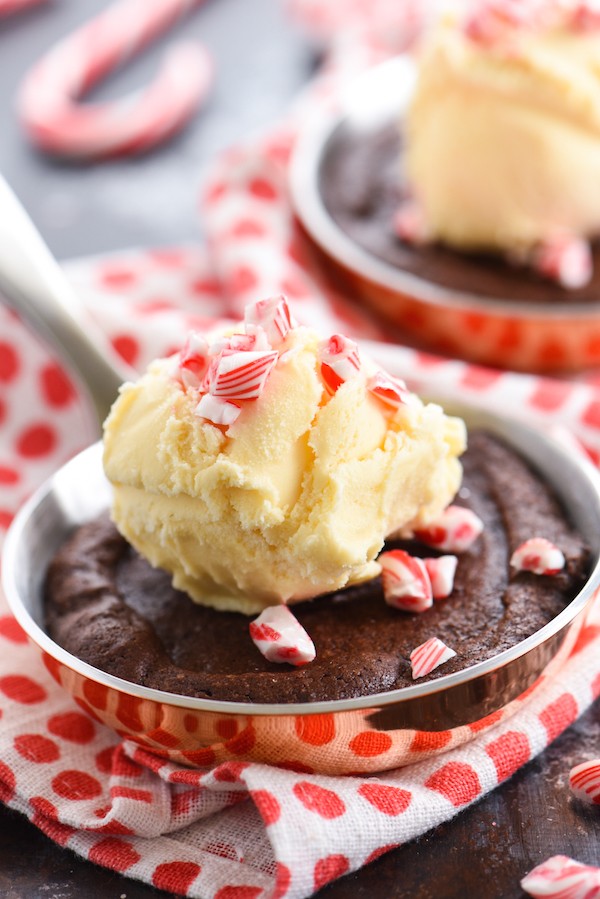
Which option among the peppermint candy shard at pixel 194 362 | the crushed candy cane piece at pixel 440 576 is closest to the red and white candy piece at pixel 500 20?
the peppermint candy shard at pixel 194 362

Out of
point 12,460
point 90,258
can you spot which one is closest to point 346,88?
point 90,258

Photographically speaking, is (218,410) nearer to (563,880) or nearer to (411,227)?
(563,880)

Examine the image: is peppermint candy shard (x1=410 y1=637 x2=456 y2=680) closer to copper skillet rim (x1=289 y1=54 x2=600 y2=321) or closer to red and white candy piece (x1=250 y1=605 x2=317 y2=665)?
red and white candy piece (x1=250 y1=605 x2=317 y2=665)

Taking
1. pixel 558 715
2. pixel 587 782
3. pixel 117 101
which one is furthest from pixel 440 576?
pixel 117 101

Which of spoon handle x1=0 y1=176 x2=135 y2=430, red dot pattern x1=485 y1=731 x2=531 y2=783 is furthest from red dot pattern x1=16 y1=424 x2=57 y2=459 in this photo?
red dot pattern x1=485 y1=731 x2=531 y2=783

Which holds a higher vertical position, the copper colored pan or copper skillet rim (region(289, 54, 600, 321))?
the copper colored pan

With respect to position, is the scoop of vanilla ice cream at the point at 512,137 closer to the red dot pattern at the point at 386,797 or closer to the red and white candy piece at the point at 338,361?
the red and white candy piece at the point at 338,361
